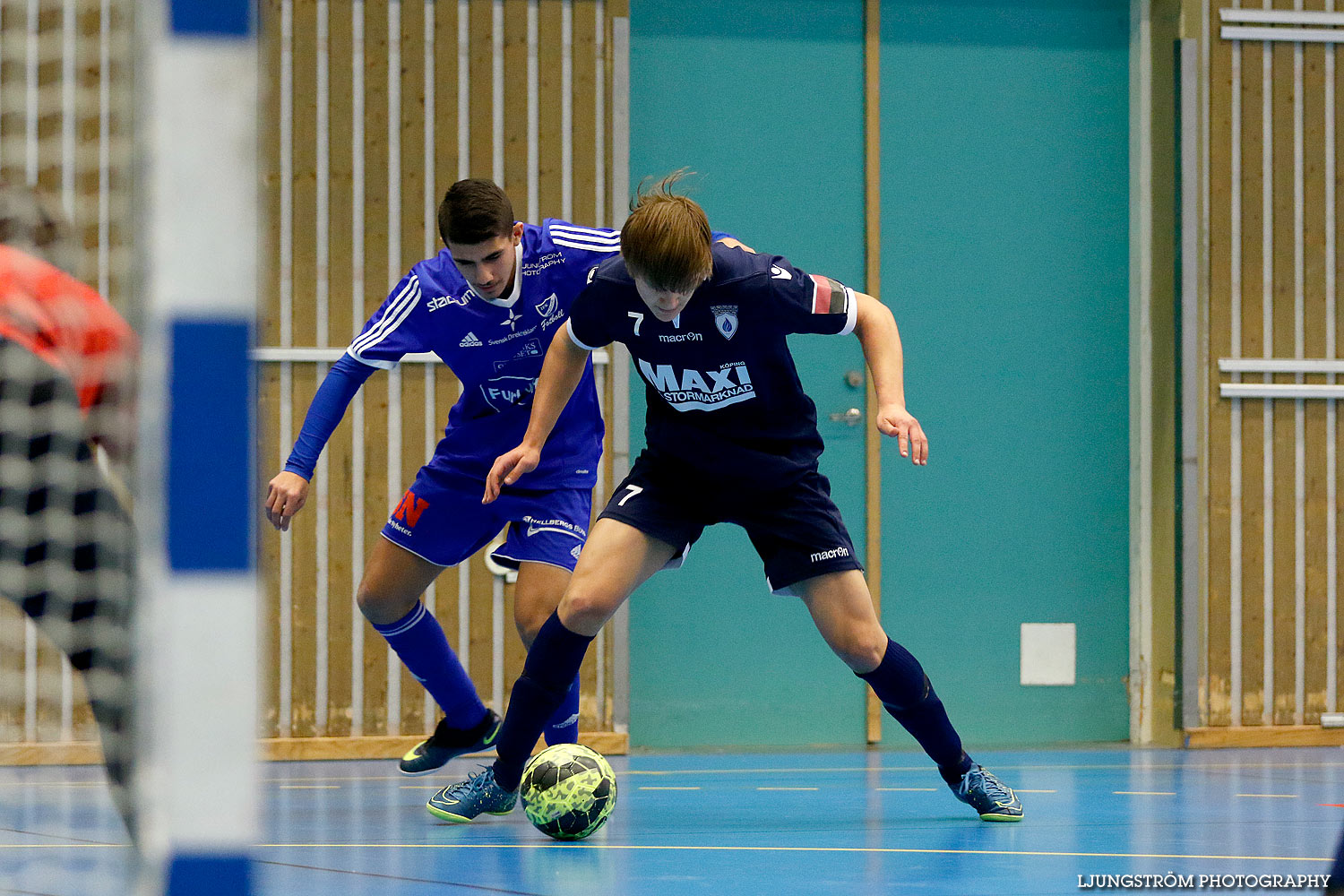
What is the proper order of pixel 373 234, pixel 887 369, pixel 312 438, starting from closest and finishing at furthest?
1. pixel 887 369
2. pixel 312 438
3. pixel 373 234

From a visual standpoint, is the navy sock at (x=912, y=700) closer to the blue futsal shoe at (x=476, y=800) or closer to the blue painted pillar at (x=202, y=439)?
the blue futsal shoe at (x=476, y=800)

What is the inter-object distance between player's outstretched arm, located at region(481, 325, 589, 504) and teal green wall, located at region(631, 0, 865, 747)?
8.99 ft

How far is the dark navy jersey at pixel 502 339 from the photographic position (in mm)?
4246

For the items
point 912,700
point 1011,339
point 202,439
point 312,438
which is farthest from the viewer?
point 1011,339

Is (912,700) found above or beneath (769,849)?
above

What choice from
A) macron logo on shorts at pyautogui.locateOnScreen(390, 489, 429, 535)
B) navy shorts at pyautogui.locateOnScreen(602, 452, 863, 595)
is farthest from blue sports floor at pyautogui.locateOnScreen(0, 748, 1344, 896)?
macron logo on shorts at pyautogui.locateOnScreen(390, 489, 429, 535)

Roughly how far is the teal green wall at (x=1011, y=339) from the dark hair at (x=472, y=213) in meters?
3.39

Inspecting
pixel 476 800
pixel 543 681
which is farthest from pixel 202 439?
pixel 476 800

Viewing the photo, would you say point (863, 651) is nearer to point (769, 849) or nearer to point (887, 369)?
point (769, 849)

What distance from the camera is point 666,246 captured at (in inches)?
131

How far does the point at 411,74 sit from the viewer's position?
6492 mm

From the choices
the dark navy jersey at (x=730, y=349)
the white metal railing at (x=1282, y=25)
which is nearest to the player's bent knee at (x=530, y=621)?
the dark navy jersey at (x=730, y=349)

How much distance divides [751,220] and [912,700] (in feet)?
11.3

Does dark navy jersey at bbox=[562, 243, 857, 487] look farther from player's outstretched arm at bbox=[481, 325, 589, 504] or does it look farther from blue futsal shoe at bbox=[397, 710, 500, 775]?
blue futsal shoe at bbox=[397, 710, 500, 775]
